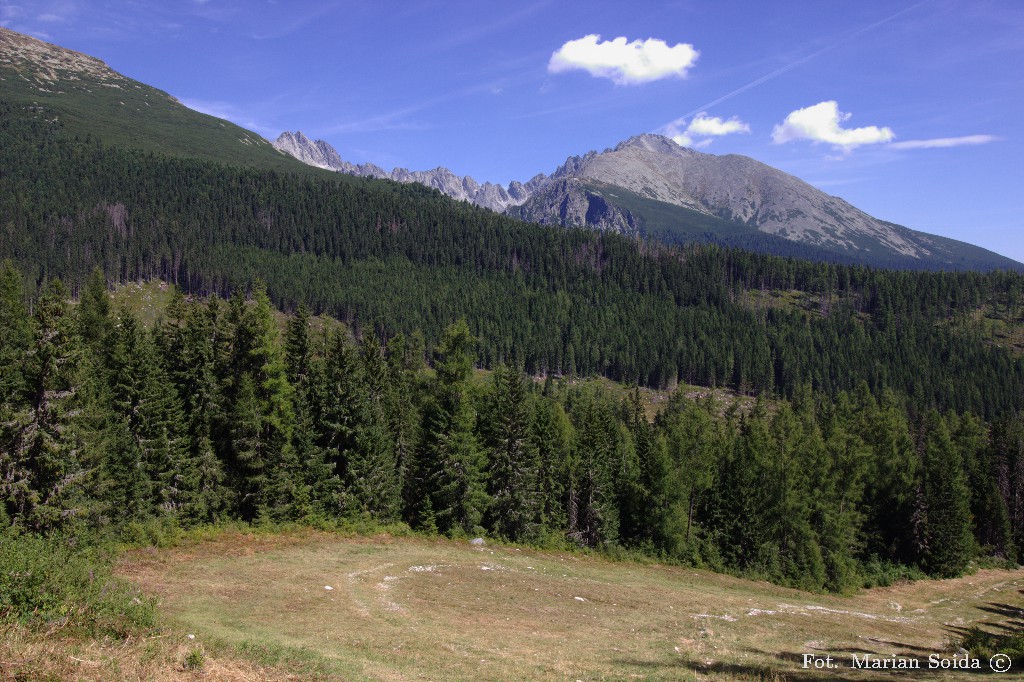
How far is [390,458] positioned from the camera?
4709cm

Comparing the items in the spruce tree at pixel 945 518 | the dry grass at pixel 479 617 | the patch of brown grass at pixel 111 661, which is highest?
the patch of brown grass at pixel 111 661

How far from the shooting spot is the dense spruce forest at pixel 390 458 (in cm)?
3108

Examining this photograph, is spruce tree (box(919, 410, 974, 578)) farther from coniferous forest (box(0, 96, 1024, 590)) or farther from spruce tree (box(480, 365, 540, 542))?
spruce tree (box(480, 365, 540, 542))

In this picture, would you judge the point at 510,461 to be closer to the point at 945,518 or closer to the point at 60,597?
the point at 60,597

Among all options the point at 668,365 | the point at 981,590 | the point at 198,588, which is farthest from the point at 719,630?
the point at 668,365

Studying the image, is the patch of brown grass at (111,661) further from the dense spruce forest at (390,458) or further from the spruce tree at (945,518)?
the spruce tree at (945,518)

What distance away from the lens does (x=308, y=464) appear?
41906 mm

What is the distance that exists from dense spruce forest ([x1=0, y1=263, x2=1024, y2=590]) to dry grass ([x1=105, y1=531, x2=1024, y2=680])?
15.7ft

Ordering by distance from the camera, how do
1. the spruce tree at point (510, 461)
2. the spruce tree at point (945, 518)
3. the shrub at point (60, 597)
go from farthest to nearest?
the spruce tree at point (945, 518) < the spruce tree at point (510, 461) < the shrub at point (60, 597)

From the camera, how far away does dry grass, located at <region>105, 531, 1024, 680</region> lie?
18.3 meters

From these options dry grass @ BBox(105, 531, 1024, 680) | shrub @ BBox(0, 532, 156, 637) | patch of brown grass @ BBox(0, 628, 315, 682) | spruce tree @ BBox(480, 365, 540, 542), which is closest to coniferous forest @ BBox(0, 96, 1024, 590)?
spruce tree @ BBox(480, 365, 540, 542)

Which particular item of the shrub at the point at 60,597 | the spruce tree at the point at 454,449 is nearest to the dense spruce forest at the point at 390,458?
the spruce tree at the point at 454,449

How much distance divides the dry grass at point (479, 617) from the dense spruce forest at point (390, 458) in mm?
4775

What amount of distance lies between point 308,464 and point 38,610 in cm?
2997
